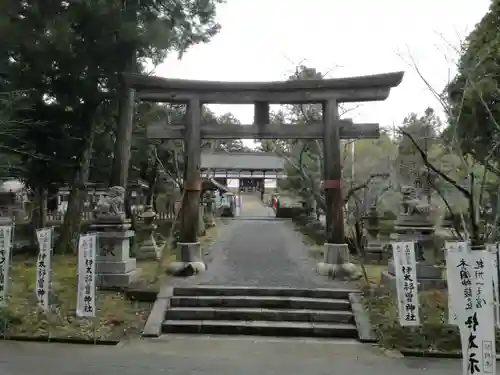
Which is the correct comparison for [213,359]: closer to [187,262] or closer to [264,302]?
[264,302]

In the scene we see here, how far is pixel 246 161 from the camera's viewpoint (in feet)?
174

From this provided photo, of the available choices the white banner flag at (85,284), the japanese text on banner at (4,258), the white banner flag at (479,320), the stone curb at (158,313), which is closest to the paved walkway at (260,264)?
the stone curb at (158,313)

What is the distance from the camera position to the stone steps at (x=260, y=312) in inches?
332

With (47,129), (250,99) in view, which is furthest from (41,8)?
(250,99)

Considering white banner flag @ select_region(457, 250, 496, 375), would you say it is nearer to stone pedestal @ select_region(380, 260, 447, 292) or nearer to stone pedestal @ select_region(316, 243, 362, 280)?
stone pedestal @ select_region(380, 260, 447, 292)

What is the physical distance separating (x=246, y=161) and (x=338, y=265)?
139 feet

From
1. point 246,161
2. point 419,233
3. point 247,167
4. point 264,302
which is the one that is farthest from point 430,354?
point 246,161

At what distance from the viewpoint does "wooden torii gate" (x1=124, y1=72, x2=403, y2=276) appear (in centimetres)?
1132

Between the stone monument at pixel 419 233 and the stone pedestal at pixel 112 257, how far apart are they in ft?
18.6

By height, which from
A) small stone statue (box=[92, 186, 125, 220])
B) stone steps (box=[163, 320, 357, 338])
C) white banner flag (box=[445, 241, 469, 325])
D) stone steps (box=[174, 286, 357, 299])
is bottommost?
stone steps (box=[163, 320, 357, 338])

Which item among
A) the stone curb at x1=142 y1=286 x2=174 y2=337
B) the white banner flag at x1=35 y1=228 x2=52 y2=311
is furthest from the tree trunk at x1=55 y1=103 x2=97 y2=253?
the white banner flag at x1=35 y1=228 x2=52 y2=311

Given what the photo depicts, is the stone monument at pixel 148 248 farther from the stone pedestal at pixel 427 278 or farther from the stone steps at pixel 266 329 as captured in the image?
the stone pedestal at pixel 427 278

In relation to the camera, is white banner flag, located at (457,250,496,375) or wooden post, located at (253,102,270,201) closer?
white banner flag, located at (457,250,496,375)

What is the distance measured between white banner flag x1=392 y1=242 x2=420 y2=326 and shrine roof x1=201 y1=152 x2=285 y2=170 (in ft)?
140
